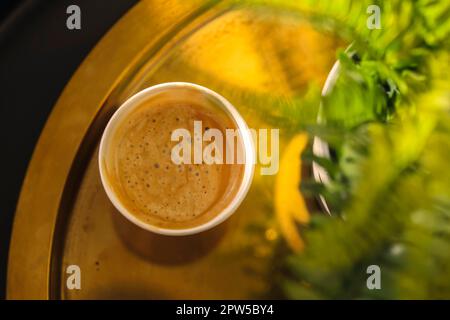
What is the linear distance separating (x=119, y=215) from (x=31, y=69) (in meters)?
0.22

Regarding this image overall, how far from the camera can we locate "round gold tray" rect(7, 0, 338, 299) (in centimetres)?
76

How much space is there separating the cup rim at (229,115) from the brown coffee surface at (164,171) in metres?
0.02

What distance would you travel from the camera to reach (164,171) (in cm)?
75

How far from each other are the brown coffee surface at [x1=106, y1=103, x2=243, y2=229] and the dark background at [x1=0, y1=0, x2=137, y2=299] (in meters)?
0.11

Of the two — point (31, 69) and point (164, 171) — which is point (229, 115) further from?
point (31, 69)

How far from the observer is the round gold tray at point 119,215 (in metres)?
0.76

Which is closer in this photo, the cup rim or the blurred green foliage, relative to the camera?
Answer: the blurred green foliage

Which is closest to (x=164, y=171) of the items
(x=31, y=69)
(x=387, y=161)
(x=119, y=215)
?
(x=119, y=215)

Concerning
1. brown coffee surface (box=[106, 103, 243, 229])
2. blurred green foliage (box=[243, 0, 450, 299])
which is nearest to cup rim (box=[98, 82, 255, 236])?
brown coffee surface (box=[106, 103, 243, 229])

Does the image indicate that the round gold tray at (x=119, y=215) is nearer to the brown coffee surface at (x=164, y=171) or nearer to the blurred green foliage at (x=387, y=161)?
the brown coffee surface at (x=164, y=171)

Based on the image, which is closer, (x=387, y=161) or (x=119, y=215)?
(x=387, y=161)

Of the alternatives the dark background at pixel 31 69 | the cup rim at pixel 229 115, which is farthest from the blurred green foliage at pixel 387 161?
the dark background at pixel 31 69

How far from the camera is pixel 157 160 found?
0.76 metres

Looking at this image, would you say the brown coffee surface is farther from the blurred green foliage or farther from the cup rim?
the blurred green foliage
